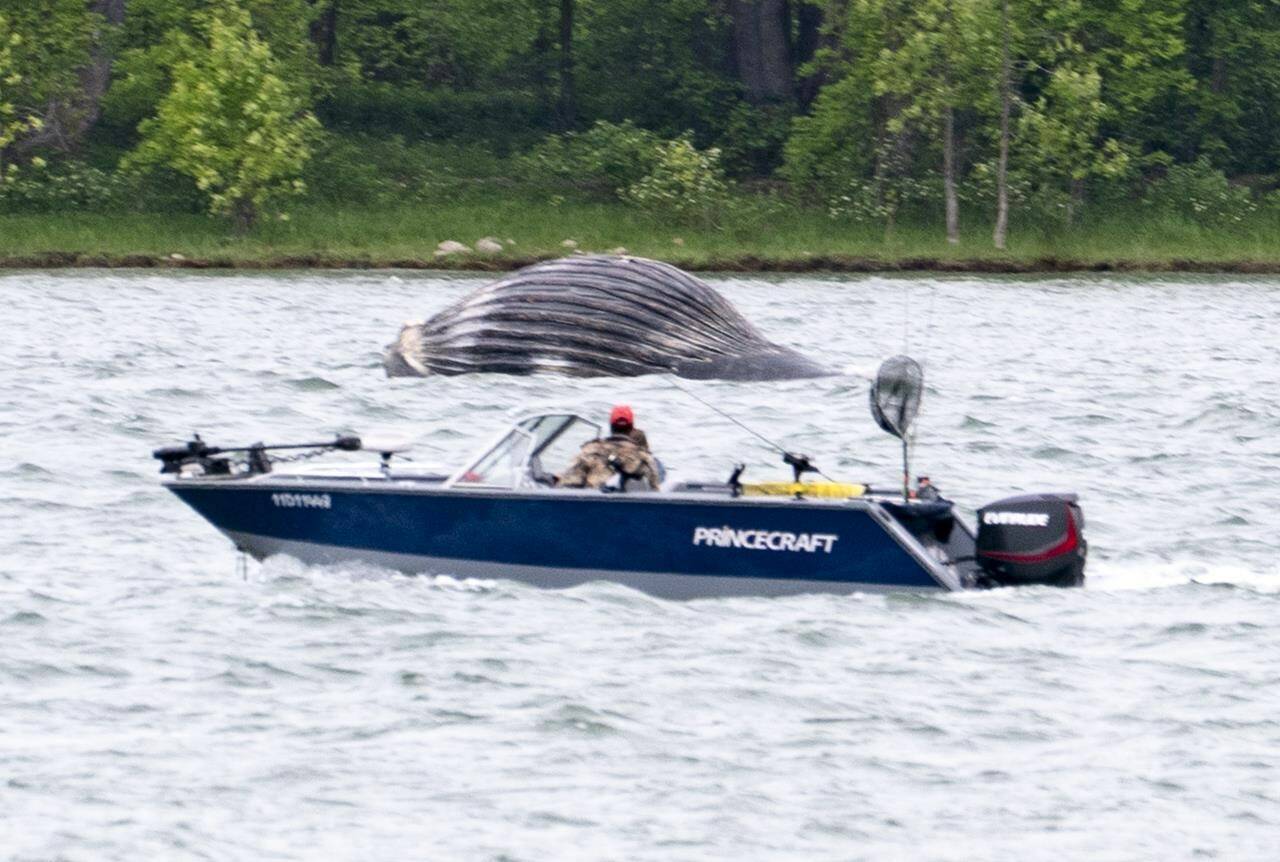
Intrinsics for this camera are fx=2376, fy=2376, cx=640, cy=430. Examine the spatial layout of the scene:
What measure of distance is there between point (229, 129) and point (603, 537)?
40704 millimetres

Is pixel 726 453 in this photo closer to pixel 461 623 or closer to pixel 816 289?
pixel 461 623

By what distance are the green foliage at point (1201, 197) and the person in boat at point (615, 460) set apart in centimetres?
4437

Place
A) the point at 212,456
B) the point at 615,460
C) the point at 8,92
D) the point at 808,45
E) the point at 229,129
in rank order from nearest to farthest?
the point at 615,460
the point at 212,456
the point at 229,129
the point at 8,92
the point at 808,45

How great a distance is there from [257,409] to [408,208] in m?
29.4

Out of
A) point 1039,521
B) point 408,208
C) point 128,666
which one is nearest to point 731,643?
point 1039,521

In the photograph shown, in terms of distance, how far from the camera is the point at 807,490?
1686 cm

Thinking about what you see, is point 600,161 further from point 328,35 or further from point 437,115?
point 328,35

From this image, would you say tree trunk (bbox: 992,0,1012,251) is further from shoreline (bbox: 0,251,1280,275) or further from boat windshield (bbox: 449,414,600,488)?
boat windshield (bbox: 449,414,600,488)

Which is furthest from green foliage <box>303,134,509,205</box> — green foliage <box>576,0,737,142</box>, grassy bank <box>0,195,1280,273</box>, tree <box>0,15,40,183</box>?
tree <box>0,15,40,183</box>

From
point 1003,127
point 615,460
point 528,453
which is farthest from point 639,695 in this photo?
point 1003,127

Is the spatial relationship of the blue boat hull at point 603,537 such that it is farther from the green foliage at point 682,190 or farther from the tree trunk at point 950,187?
the green foliage at point 682,190

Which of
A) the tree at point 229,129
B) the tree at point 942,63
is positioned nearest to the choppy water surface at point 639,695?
the tree at point 229,129

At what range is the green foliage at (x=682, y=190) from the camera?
58.3m

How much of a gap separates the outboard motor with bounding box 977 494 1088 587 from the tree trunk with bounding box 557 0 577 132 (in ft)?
170
